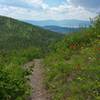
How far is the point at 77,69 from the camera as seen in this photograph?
13258 millimetres

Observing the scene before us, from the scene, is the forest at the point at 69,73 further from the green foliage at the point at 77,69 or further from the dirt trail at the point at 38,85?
the dirt trail at the point at 38,85

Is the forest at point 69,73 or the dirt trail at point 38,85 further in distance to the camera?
the dirt trail at point 38,85

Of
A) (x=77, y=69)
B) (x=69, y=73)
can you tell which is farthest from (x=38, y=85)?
(x=77, y=69)

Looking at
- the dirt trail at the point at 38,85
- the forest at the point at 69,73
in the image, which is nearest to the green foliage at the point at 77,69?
the forest at the point at 69,73

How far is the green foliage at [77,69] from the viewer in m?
11.4

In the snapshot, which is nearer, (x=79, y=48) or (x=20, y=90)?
(x=20, y=90)

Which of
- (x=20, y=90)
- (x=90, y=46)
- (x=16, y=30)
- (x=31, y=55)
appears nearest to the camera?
(x=20, y=90)

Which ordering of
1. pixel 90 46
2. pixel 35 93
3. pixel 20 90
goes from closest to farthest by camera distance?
pixel 20 90, pixel 35 93, pixel 90 46

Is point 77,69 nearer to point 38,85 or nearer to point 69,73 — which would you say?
point 69,73

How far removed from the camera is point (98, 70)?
40.8ft

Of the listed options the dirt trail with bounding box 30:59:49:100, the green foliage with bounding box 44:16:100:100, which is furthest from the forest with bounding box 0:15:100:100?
the dirt trail with bounding box 30:59:49:100

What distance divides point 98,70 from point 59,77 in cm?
161

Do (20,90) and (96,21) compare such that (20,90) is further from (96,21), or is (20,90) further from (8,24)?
(8,24)

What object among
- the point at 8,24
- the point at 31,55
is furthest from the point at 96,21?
the point at 8,24
